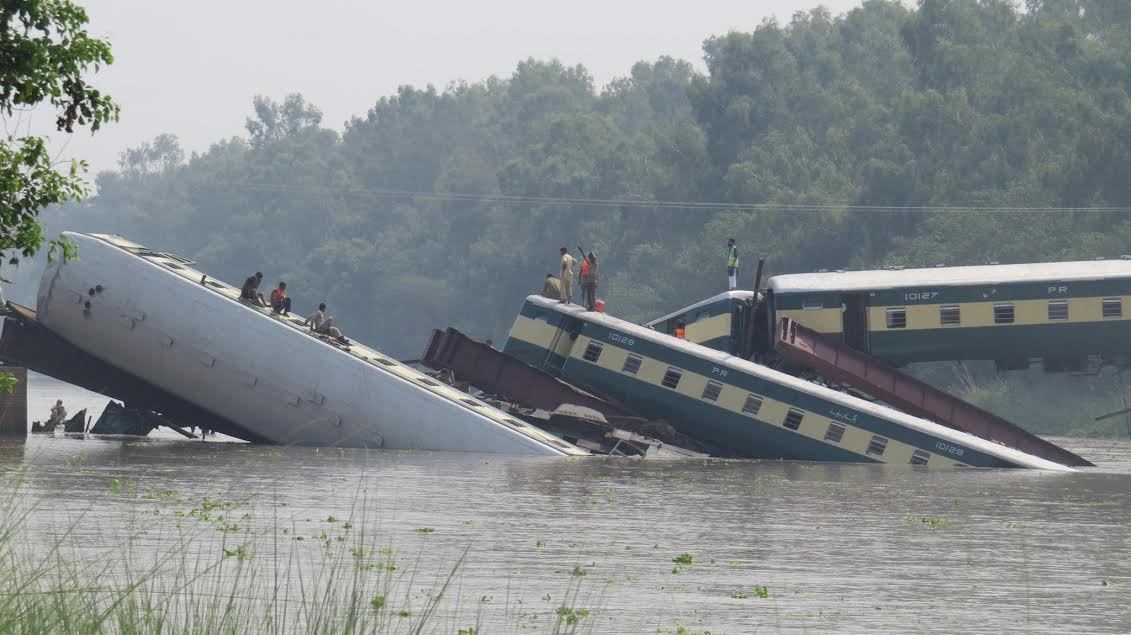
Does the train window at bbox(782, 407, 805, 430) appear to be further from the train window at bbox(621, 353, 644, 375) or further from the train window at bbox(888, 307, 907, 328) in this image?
the train window at bbox(888, 307, 907, 328)

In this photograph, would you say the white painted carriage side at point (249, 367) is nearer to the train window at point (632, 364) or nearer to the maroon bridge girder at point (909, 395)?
the train window at point (632, 364)

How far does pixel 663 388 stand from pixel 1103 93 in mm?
59174

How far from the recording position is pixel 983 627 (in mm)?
18156

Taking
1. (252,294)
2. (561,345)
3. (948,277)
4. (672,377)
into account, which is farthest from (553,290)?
(948,277)

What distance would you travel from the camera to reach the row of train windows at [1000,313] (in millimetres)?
50312

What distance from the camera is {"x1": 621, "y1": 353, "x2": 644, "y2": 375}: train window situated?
46250 millimetres

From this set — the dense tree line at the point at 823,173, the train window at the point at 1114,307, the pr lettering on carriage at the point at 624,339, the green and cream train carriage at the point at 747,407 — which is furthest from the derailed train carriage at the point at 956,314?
the dense tree line at the point at 823,173

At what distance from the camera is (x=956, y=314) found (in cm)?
5050

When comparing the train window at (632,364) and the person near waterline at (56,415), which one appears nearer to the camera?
the train window at (632,364)

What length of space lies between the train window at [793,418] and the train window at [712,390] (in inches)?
73.7

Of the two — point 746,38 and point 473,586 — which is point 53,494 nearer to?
point 473,586

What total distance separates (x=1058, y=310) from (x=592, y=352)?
46.8 feet

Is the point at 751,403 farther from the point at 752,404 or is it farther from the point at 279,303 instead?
the point at 279,303

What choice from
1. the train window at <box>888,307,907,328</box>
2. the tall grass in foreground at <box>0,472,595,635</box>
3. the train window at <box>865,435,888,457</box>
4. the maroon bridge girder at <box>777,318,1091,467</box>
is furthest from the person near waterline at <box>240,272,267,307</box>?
the train window at <box>888,307,907,328</box>
